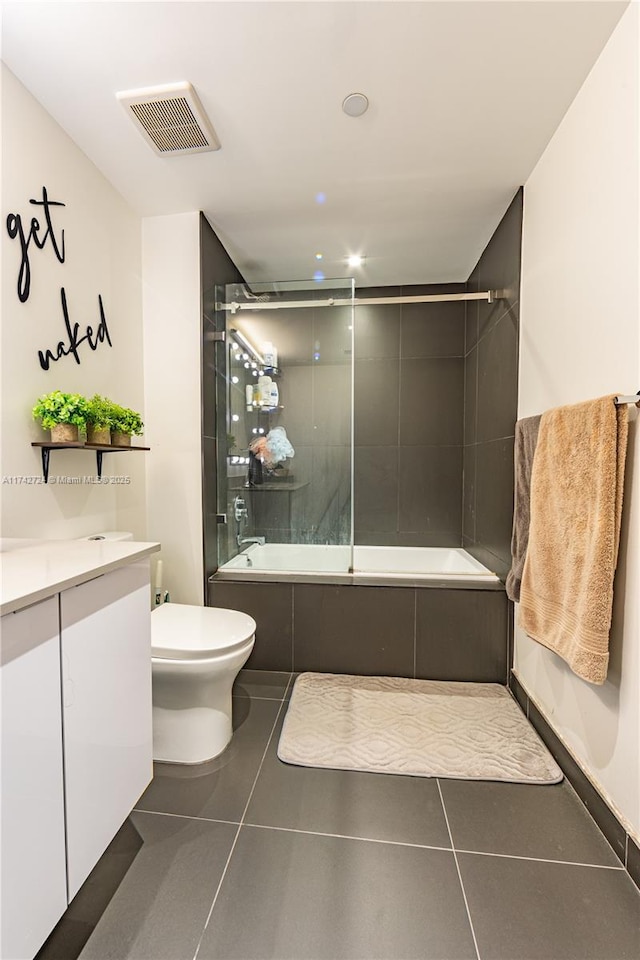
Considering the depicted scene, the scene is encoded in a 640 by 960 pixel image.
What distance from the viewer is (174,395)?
2.19 meters

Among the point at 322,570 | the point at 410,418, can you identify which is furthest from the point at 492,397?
the point at 322,570

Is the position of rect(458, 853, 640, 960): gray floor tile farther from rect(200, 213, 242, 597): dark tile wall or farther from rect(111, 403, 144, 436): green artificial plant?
rect(111, 403, 144, 436): green artificial plant

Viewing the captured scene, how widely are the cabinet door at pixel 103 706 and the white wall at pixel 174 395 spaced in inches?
41.6

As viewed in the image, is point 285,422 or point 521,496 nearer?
point 521,496

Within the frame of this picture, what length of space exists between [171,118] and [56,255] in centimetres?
68

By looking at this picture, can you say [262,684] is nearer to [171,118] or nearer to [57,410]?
[57,410]

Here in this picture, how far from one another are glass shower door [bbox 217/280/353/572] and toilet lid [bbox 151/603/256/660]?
2.13 ft

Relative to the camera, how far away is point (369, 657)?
2154 mm

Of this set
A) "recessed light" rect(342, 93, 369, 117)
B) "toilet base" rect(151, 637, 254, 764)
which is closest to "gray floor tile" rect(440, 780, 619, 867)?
"toilet base" rect(151, 637, 254, 764)

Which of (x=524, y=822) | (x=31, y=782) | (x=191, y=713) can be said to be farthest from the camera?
(x=191, y=713)

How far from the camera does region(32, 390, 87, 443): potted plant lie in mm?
1405

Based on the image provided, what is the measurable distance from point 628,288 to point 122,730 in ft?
6.09

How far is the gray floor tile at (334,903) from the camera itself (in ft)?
3.12

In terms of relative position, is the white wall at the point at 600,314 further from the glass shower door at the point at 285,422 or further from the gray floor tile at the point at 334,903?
the glass shower door at the point at 285,422
